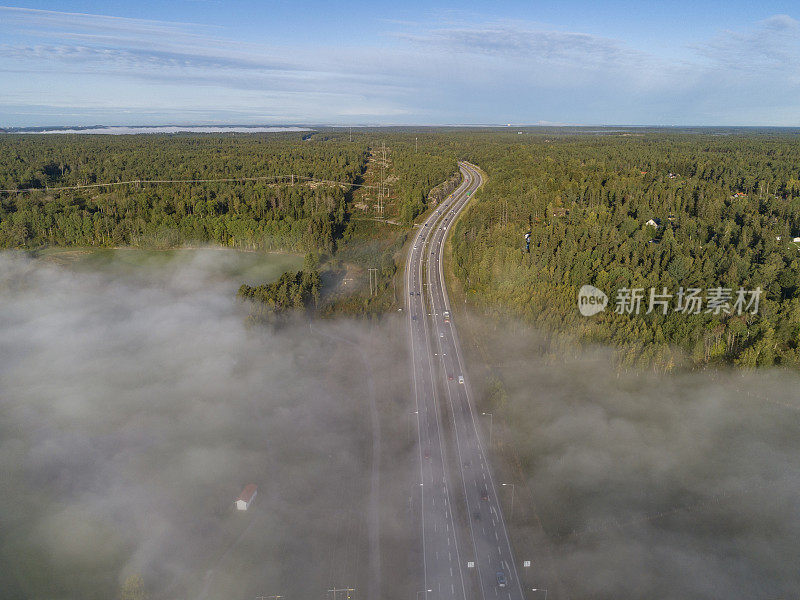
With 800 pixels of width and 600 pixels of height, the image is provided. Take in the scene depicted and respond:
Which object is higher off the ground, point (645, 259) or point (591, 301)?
point (645, 259)

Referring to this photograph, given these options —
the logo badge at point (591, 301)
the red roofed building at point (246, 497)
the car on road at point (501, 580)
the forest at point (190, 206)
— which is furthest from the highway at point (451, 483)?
the forest at point (190, 206)

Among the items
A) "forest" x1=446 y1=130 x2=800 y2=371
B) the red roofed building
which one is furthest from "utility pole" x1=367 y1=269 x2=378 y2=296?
the red roofed building

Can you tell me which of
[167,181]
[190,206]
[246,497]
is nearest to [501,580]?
[246,497]

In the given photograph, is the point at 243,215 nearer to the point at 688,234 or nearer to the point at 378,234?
the point at 378,234

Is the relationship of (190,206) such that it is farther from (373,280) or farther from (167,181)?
(373,280)

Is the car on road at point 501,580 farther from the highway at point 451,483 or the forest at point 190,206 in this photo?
the forest at point 190,206

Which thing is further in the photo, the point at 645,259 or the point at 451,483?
the point at 645,259
